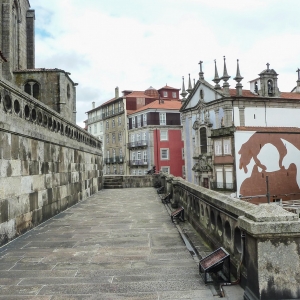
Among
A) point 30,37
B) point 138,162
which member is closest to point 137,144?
point 138,162

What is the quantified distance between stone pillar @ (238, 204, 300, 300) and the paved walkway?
31.1 inches

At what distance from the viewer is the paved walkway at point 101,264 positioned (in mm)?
3857

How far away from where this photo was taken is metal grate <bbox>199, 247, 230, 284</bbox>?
3.85 metres

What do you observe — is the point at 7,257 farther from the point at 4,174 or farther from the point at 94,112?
the point at 94,112

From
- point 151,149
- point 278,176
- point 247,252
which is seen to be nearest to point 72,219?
point 247,252

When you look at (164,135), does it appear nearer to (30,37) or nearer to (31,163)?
(30,37)

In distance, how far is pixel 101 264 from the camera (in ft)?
16.0

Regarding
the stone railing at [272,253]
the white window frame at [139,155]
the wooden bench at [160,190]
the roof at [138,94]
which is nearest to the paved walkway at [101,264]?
the stone railing at [272,253]

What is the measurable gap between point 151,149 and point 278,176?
20457mm

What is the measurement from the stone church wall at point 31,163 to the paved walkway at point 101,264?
0.51 m

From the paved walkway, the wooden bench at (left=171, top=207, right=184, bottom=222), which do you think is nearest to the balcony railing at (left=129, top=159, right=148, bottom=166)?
the wooden bench at (left=171, top=207, right=184, bottom=222)

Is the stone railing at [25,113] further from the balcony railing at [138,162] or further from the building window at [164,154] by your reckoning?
the balcony railing at [138,162]

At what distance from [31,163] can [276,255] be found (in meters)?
6.19

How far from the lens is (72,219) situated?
30.0 feet
